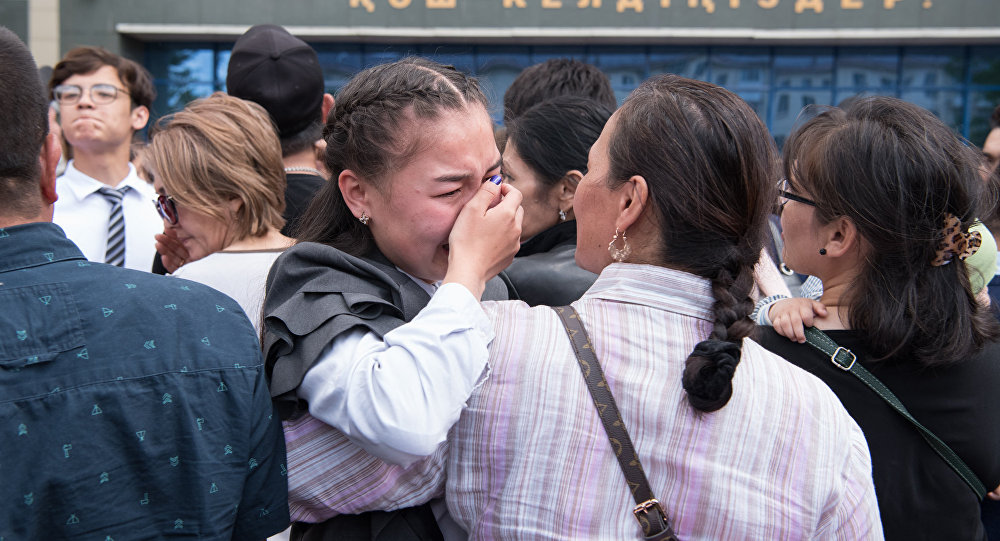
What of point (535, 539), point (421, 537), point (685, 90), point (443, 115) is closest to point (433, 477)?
point (421, 537)

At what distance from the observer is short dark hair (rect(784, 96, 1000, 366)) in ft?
6.20

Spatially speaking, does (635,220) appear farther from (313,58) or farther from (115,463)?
(313,58)

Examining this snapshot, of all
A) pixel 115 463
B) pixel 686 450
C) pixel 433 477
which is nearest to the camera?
pixel 115 463

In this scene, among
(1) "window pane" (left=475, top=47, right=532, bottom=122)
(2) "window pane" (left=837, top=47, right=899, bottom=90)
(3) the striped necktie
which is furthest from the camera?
(1) "window pane" (left=475, top=47, right=532, bottom=122)

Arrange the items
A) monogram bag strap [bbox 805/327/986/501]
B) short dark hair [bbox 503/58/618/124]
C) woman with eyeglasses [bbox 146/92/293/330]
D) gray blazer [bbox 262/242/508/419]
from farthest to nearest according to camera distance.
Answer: short dark hair [bbox 503/58/618/124] → woman with eyeglasses [bbox 146/92/293/330] → monogram bag strap [bbox 805/327/986/501] → gray blazer [bbox 262/242/508/419]

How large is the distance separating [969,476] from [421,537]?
131cm

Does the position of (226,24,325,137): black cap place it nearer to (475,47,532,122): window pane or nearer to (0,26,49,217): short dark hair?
(0,26,49,217): short dark hair

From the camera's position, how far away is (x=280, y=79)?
3.31 m

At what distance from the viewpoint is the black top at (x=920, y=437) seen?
1867mm

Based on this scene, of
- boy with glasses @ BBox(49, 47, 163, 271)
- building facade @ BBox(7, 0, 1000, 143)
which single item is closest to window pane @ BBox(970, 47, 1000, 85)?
building facade @ BBox(7, 0, 1000, 143)

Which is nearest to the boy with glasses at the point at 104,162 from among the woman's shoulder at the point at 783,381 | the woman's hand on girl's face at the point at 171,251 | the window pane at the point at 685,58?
the woman's hand on girl's face at the point at 171,251

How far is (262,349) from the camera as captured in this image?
5.32ft

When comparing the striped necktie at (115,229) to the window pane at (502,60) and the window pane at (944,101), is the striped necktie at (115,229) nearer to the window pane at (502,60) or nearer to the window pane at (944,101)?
the window pane at (502,60)

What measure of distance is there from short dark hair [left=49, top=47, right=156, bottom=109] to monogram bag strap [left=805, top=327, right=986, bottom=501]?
3.77 metres
